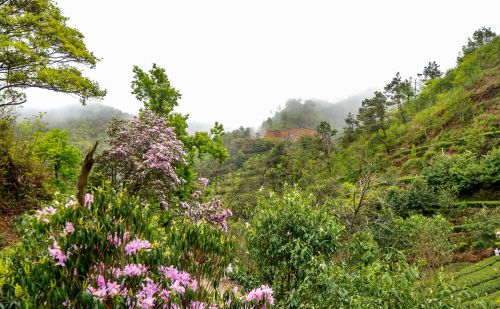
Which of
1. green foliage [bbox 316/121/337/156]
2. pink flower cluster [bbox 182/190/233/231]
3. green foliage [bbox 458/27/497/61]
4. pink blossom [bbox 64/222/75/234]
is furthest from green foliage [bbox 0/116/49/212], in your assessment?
green foliage [bbox 458/27/497/61]

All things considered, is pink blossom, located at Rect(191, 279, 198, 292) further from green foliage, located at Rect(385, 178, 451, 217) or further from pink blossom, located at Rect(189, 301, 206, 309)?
green foliage, located at Rect(385, 178, 451, 217)

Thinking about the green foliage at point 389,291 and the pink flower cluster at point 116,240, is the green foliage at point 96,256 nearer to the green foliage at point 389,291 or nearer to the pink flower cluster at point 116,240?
the pink flower cluster at point 116,240

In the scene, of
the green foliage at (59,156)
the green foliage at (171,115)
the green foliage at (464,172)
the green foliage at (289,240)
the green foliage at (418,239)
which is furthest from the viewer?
the green foliage at (464,172)

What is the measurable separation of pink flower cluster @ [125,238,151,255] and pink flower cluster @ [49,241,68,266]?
0.48m

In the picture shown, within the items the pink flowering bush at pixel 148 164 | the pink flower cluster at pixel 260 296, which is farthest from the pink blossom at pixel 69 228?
the pink flowering bush at pixel 148 164

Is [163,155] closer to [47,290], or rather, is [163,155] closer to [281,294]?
[281,294]

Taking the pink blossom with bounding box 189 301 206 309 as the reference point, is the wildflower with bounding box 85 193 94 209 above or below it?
above

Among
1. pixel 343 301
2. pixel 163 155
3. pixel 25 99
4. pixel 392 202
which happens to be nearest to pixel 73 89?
pixel 25 99

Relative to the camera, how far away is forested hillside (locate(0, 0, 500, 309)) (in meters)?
2.47

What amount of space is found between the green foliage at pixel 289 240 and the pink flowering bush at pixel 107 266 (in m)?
3.19

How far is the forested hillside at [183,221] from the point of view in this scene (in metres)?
2.47

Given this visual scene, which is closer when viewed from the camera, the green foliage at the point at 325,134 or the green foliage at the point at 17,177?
the green foliage at the point at 17,177

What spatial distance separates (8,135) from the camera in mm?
10914

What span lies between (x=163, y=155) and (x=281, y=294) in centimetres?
705
